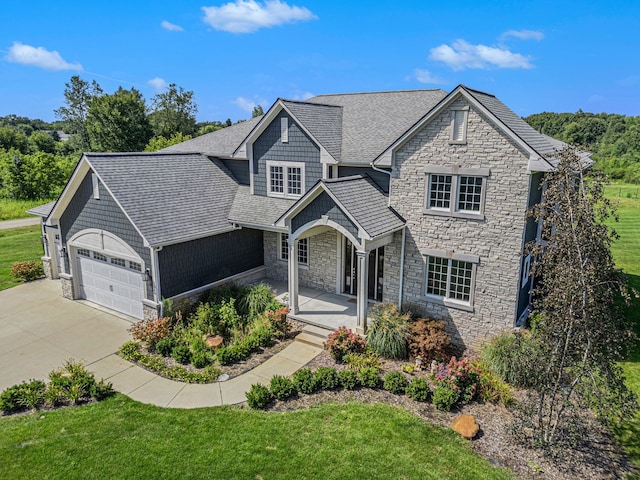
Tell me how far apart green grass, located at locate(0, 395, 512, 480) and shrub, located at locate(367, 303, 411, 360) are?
2.50 m

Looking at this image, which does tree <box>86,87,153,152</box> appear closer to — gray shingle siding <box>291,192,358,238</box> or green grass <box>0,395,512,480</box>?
gray shingle siding <box>291,192,358,238</box>

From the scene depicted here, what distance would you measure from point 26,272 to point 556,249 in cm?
2297

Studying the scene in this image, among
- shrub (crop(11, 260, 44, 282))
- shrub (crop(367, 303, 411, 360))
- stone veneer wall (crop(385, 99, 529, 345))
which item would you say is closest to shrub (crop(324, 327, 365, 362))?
shrub (crop(367, 303, 411, 360))

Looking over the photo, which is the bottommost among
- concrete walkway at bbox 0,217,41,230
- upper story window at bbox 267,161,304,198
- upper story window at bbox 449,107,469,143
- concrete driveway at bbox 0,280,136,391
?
concrete driveway at bbox 0,280,136,391

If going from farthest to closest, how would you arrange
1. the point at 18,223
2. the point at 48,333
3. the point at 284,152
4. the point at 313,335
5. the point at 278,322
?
the point at 18,223 < the point at 284,152 < the point at 48,333 < the point at 313,335 < the point at 278,322

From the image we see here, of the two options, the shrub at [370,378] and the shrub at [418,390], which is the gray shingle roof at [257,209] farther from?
the shrub at [418,390]

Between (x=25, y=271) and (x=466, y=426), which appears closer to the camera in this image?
(x=466, y=426)

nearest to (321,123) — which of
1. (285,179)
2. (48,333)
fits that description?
(285,179)

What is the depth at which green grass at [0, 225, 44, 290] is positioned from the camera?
20.9 m

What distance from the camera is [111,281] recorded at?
668 inches

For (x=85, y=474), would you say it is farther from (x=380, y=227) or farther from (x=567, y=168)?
(x=567, y=168)

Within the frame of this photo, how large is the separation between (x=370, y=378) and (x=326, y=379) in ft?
3.98

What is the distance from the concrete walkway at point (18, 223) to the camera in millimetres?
33162

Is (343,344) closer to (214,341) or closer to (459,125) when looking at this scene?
(214,341)
